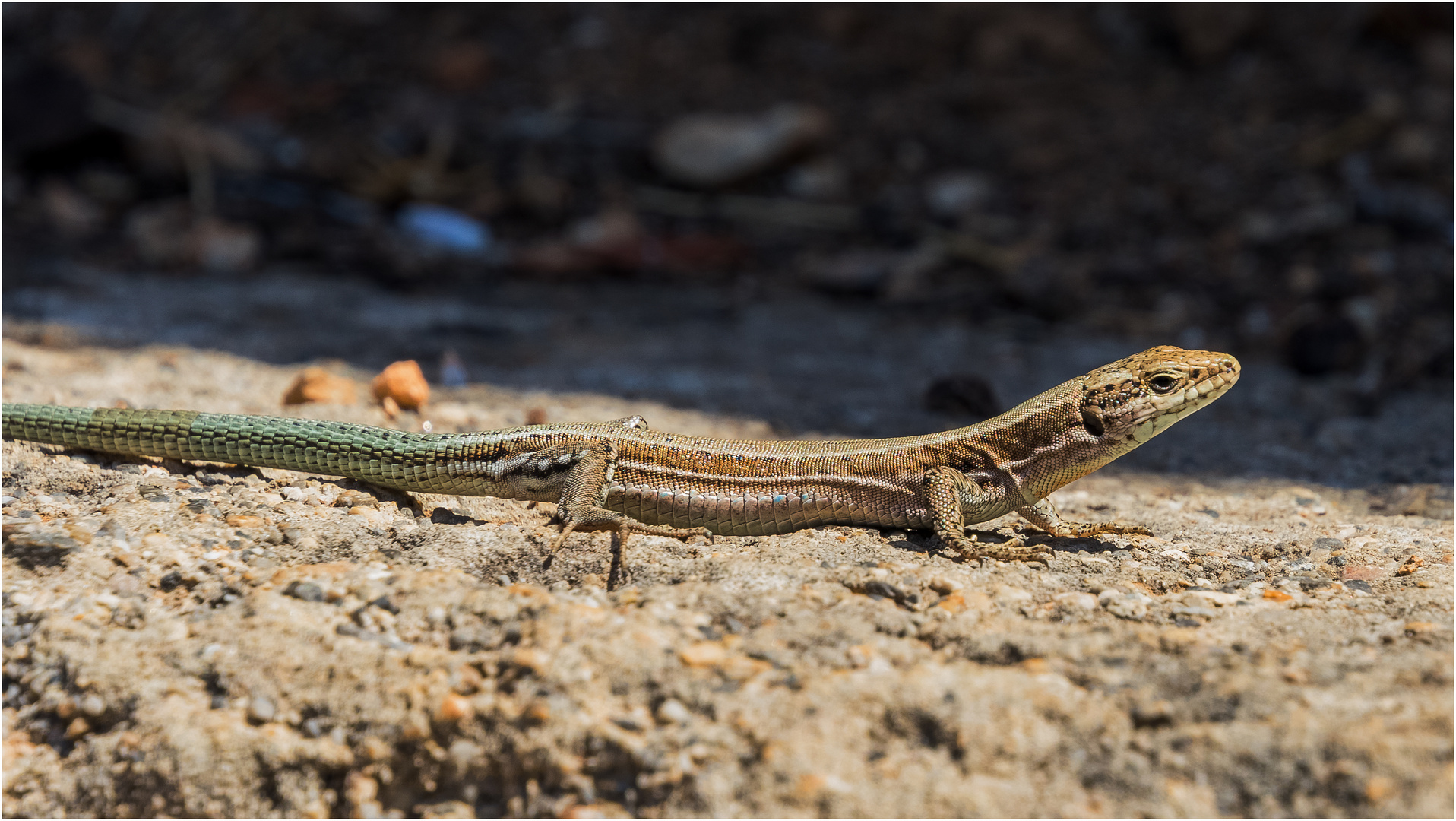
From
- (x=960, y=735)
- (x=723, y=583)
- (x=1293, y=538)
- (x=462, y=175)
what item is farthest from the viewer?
(x=462, y=175)

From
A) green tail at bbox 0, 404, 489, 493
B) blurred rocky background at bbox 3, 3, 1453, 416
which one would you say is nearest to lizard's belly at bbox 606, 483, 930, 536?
green tail at bbox 0, 404, 489, 493

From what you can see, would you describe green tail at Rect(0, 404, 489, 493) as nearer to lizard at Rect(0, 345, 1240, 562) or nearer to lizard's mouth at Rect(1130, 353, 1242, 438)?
lizard at Rect(0, 345, 1240, 562)

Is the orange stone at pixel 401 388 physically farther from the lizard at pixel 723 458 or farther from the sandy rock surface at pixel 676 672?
the sandy rock surface at pixel 676 672

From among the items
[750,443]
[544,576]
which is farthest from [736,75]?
[544,576]

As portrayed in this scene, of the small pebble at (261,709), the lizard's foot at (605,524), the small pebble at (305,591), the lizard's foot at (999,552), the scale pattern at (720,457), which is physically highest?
the scale pattern at (720,457)

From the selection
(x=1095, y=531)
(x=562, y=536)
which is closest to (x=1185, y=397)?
(x=1095, y=531)

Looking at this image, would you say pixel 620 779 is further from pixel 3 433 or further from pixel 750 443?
pixel 3 433

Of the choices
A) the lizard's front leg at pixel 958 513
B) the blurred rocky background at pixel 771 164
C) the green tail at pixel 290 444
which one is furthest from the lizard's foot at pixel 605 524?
the blurred rocky background at pixel 771 164
